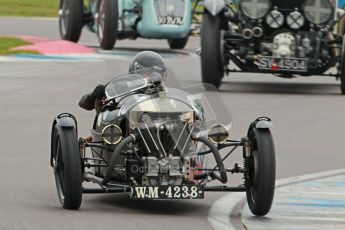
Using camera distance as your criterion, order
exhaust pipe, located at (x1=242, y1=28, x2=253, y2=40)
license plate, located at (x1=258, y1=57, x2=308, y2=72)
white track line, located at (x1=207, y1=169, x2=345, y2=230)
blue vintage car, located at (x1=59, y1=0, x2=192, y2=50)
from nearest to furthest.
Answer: white track line, located at (x1=207, y1=169, x2=345, y2=230), license plate, located at (x1=258, y1=57, x2=308, y2=72), exhaust pipe, located at (x1=242, y1=28, x2=253, y2=40), blue vintage car, located at (x1=59, y1=0, x2=192, y2=50)

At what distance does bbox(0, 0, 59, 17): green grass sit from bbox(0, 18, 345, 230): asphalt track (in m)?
12.7

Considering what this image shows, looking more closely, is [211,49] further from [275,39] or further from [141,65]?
[141,65]

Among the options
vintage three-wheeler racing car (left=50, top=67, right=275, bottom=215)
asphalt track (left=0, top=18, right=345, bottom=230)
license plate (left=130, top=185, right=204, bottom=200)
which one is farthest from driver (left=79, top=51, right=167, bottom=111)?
license plate (left=130, top=185, right=204, bottom=200)

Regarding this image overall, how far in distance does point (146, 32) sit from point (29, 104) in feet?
28.6

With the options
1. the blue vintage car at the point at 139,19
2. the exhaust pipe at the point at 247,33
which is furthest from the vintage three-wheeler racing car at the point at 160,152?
the blue vintage car at the point at 139,19

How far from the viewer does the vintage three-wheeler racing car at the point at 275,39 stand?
20.1m

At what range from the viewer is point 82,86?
2077cm

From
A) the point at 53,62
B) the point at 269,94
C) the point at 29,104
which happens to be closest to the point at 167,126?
the point at 29,104

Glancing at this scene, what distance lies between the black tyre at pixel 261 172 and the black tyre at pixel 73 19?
61.6ft

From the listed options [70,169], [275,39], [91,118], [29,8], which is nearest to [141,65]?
[70,169]

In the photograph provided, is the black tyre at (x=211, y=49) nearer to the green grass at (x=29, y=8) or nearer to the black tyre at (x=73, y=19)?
the black tyre at (x=73, y=19)

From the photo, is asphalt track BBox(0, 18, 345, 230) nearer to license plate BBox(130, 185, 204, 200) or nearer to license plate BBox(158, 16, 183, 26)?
license plate BBox(130, 185, 204, 200)

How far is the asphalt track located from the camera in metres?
9.62

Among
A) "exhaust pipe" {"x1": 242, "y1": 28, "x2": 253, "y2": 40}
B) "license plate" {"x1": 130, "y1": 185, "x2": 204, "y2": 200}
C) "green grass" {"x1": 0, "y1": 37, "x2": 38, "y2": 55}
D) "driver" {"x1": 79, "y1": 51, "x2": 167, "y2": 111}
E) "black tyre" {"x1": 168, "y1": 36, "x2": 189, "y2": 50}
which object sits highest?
"driver" {"x1": 79, "y1": 51, "x2": 167, "y2": 111}
